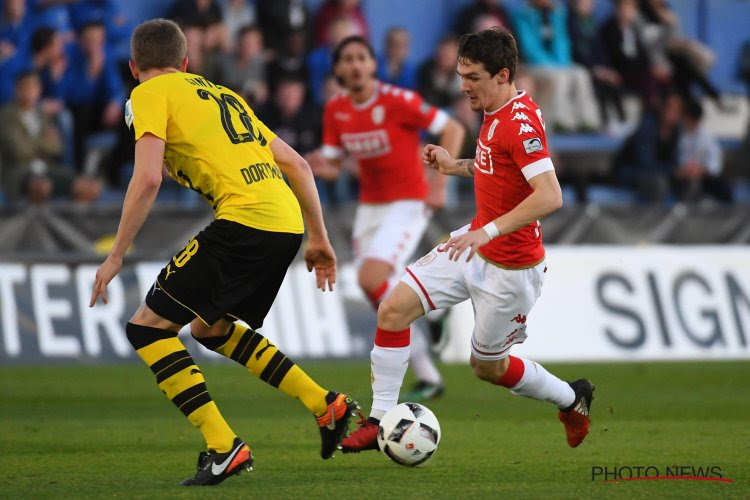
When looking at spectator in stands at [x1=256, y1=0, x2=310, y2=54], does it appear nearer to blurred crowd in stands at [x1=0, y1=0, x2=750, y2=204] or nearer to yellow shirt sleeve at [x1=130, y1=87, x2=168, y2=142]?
blurred crowd in stands at [x1=0, y1=0, x2=750, y2=204]

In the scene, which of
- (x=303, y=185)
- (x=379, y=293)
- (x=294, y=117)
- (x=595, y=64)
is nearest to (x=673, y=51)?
(x=595, y=64)

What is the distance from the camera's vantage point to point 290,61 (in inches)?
639

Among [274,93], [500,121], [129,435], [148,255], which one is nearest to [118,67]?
[274,93]

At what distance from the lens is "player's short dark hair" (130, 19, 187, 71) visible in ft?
20.0

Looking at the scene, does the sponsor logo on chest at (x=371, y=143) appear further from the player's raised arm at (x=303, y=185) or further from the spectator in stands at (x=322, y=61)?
the spectator in stands at (x=322, y=61)

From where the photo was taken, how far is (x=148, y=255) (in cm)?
1307

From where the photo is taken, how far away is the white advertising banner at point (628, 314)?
43.6 feet

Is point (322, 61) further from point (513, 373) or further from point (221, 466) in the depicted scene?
point (221, 466)

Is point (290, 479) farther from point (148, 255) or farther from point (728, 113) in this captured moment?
point (728, 113)

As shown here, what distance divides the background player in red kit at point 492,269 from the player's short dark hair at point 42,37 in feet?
32.3

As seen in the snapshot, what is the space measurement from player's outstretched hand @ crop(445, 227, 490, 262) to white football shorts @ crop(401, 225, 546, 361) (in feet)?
2.45

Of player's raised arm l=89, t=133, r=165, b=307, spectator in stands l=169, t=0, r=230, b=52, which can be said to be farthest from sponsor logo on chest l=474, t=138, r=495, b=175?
spectator in stands l=169, t=0, r=230, b=52

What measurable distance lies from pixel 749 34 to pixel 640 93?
2.64m

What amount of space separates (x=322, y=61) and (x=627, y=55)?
4.27 metres
